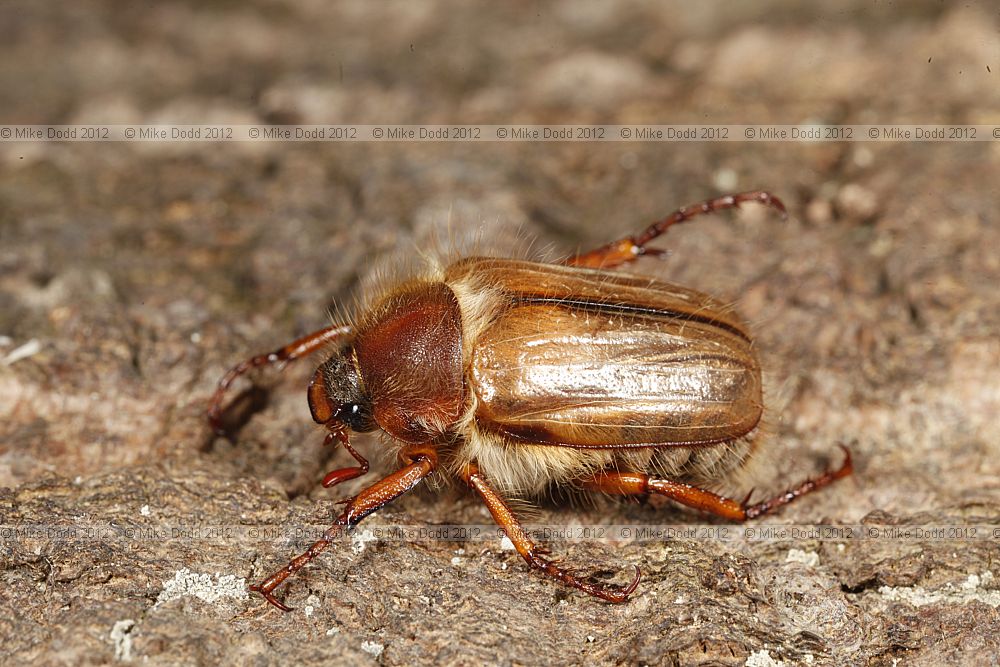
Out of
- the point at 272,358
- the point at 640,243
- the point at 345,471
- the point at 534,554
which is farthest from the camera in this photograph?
the point at 640,243

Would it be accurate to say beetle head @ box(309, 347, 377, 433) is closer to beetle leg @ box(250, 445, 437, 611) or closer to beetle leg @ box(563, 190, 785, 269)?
beetle leg @ box(250, 445, 437, 611)

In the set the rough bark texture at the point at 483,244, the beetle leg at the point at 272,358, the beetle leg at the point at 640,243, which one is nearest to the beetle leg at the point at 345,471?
the rough bark texture at the point at 483,244

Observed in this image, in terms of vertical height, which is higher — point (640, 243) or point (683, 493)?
point (640, 243)

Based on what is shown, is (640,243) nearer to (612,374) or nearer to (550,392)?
(612,374)

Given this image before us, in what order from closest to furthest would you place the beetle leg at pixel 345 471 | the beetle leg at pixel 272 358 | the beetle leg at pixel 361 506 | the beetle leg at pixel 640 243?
the beetle leg at pixel 361 506 < the beetle leg at pixel 345 471 < the beetle leg at pixel 272 358 < the beetle leg at pixel 640 243

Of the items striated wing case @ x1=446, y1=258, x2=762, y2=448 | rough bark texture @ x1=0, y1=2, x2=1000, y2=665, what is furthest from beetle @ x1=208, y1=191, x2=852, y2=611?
rough bark texture @ x1=0, y1=2, x2=1000, y2=665

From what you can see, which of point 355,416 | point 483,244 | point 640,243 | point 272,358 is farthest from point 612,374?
point 272,358

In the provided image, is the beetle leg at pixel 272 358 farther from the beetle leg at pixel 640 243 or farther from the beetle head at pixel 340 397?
the beetle leg at pixel 640 243
